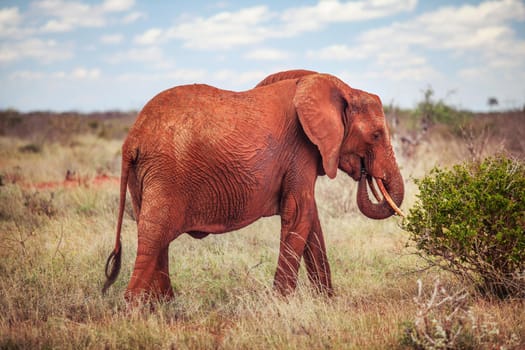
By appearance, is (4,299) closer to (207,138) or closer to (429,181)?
(207,138)

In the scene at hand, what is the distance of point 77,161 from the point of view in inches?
690

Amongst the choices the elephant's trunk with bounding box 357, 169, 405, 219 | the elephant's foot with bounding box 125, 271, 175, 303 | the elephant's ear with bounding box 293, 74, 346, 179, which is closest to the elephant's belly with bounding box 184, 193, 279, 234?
the elephant's foot with bounding box 125, 271, 175, 303

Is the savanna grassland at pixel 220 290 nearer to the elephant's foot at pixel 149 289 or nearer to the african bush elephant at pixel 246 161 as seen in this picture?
the elephant's foot at pixel 149 289

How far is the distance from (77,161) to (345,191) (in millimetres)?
10281

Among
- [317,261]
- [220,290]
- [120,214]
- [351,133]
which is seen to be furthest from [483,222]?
[120,214]

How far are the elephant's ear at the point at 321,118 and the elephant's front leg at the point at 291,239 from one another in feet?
1.57

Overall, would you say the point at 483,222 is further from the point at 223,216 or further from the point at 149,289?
A: the point at 149,289

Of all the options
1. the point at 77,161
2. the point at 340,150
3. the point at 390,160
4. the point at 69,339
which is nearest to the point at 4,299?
the point at 69,339

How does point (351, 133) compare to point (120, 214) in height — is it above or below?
above

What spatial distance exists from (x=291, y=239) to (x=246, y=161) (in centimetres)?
93

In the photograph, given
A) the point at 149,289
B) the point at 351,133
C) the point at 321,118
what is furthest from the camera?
the point at 351,133

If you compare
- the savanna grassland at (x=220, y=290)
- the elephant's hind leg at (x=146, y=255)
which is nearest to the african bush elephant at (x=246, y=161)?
the elephant's hind leg at (x=146, y=255)

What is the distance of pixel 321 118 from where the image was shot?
209 inches

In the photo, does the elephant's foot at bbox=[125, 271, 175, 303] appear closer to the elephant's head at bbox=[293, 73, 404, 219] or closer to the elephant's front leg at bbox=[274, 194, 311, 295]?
the elephant's front leg at bbox=[274, 194, 311, 295]
